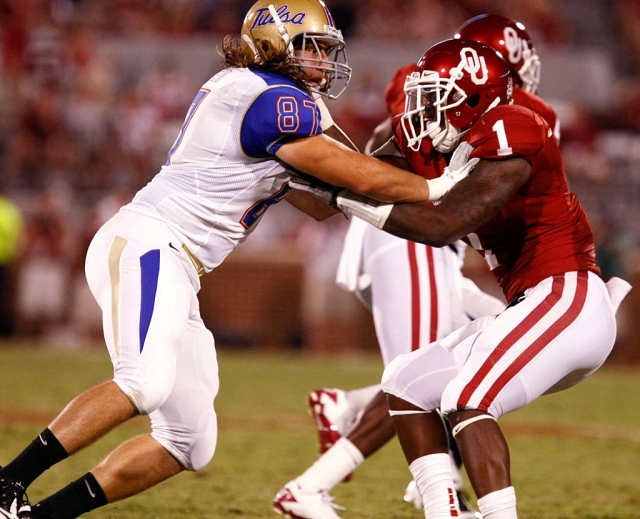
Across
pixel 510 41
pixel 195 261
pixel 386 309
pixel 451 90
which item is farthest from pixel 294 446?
pixel 451 90

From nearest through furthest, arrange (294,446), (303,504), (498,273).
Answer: (498,273)
(303,504)
(294,446)

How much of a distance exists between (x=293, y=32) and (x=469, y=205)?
0.90 m

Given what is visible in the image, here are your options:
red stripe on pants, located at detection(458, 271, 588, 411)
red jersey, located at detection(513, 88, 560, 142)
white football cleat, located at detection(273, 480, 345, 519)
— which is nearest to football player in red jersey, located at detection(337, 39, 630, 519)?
red stripe on pants, located at detection(458, 271, 588, 411)

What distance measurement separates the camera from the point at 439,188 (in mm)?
3311

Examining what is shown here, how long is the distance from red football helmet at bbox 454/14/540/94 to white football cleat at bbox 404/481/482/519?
2.08 m

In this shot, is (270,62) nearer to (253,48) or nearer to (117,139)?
(253,48)

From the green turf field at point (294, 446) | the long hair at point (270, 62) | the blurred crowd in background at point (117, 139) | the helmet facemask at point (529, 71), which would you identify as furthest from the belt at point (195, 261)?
the blurred crowd in background at point (117, 139)

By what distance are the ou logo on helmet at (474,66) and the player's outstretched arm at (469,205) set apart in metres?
0.44

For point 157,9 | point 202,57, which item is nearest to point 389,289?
point 202,57

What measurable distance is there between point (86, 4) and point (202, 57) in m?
2.12

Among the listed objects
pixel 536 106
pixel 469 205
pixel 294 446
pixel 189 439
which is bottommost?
pixel 294 446

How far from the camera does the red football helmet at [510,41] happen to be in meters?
4.84

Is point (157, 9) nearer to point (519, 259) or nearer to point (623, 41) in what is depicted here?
point (623, 41)

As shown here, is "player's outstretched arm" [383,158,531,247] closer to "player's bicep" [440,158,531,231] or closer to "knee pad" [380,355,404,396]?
"player's bicep" [440,158,531,231]
